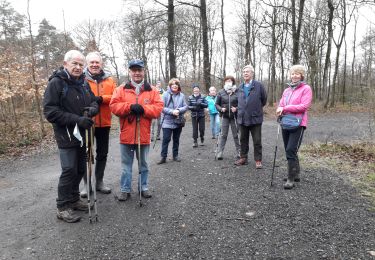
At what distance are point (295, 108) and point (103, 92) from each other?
10.8 ft

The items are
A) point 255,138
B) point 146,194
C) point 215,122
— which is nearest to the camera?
point 146,194

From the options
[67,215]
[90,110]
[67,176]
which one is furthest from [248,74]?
[67,215]

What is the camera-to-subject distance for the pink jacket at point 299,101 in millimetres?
5246

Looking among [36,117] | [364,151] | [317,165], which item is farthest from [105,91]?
[36,117]

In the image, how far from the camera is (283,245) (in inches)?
136

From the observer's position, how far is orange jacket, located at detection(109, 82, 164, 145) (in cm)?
460

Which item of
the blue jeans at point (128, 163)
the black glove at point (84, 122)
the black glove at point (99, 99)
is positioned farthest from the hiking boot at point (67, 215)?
the black glove at point (99, 99)

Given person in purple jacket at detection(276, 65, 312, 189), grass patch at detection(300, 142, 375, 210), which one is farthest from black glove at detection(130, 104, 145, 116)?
grass patch at detection(300, 142, 375, 210)

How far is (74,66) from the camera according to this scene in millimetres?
4113

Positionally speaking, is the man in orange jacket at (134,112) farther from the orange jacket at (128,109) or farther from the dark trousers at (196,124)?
the dark trousers at (196,124)

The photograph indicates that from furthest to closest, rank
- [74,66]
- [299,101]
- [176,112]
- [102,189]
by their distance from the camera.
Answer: [176,112] → [299,101] → [102,189] → [74,66]

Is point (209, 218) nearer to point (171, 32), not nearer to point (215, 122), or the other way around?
point (215, 122)

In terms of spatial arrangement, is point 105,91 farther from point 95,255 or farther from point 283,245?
point 283,245

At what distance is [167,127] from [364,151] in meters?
5.27
